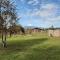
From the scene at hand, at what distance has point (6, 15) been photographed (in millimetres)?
12312

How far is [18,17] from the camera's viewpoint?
39.1ft

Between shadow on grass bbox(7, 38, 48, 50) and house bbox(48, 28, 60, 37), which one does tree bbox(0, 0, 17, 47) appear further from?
house bbox(48, 28, 60, 37)

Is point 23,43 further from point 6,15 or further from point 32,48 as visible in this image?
point 6,15

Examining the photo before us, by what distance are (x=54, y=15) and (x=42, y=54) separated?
7.35ft

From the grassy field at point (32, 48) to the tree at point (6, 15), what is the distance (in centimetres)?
69

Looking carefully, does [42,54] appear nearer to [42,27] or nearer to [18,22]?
[42,27]

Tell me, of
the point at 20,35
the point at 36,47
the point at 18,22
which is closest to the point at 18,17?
the point at 18,22

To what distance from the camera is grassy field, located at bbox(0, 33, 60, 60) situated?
10.4 meters

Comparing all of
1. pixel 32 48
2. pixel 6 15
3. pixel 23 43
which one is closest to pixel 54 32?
pixel 32 48

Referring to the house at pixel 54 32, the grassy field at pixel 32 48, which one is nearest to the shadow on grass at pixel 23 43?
the grassy field at pixel 32 48

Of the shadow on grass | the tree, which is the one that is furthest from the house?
the tree

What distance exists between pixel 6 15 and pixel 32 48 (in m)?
2.53

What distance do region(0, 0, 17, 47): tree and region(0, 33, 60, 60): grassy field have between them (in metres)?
0.69

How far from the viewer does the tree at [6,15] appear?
12.2 metres
